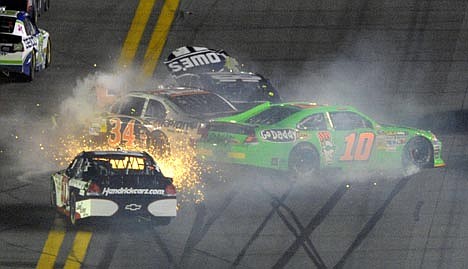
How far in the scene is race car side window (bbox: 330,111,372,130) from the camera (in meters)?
26.5

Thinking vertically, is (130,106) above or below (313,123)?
above

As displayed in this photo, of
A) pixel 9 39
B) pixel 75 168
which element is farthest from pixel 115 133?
pixel 9 39

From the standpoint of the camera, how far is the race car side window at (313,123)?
26125 millimetres

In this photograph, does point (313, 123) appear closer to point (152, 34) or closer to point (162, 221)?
point (162, 221)

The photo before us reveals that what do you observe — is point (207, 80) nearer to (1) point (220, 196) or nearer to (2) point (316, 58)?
(2) point (316, 58)

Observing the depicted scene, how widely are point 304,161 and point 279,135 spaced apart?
0.66 metres

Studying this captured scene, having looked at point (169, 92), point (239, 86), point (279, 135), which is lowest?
point (279, 135)

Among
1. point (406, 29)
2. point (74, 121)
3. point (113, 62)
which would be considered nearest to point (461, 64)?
point (406, 29)

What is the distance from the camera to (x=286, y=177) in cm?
2570

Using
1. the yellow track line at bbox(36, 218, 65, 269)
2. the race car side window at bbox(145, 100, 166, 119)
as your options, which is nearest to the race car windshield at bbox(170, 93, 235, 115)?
the race car side window at bbox(145, 100, 166, 119)

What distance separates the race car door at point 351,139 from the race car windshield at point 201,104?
2.31m

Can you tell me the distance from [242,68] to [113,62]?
304 centimetres

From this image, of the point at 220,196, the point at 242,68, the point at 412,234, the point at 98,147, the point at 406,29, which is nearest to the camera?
the point at 412,234

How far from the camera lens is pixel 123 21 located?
1521 inches
